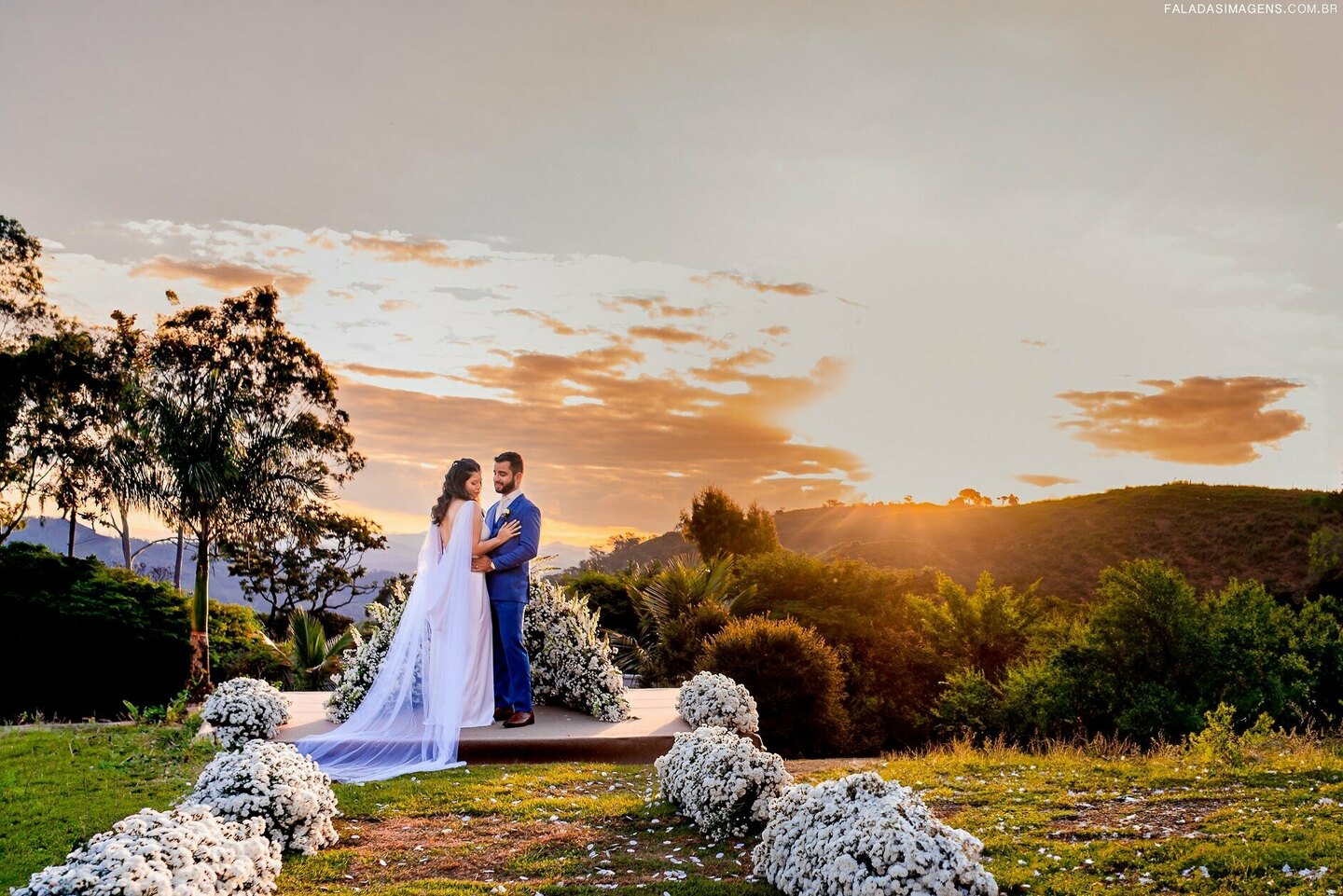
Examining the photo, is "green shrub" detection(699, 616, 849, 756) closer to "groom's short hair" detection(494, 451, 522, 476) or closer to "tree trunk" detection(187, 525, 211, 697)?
"groom's short hair" detection(494, 451, 522, 476)

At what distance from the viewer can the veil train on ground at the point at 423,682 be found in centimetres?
841

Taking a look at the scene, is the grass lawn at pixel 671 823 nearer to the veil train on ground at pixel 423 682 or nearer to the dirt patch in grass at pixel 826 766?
the dirt patch in grass at pixel 826 766

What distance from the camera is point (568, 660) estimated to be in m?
9.97

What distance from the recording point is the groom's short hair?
356 inches

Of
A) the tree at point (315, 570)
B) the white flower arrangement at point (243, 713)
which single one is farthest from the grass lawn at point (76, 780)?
the tree at point (315, 570)

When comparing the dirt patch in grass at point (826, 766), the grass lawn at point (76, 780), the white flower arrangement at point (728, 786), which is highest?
the white flower arrangement at point (728, 786)

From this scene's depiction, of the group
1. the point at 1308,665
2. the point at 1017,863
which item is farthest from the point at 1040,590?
the point at 1017,863

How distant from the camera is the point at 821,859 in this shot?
4.66 metres

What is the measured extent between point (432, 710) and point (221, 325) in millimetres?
17326

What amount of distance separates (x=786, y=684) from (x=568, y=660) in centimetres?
459

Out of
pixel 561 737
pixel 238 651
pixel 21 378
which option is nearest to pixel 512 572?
pixel 561 737

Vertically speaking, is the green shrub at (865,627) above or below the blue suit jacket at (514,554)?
below

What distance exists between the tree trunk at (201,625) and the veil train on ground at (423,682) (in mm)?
5127

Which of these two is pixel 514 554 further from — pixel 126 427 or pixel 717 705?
pixel 126 427
